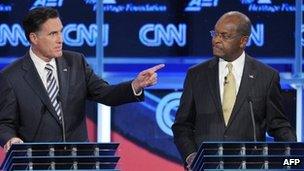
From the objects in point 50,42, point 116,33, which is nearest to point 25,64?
point 50,42

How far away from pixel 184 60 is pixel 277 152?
3610 millimetres

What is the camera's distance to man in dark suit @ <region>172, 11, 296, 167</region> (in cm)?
527

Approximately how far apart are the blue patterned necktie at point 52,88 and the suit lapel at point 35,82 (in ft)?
0.06

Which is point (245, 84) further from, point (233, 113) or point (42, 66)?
point (42, 66)

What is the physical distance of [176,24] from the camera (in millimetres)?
7992

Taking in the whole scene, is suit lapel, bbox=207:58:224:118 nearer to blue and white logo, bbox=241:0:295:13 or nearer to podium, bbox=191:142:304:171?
podium, bbox=191:142:304:171

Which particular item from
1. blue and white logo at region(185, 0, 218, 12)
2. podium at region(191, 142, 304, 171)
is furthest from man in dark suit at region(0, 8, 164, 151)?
blue and white logo at region(185, 0, 218, 12)

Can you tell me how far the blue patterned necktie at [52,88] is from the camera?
17.1 feet

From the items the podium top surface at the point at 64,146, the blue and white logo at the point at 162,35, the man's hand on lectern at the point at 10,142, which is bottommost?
the man's hand on lectern at the point at 10,142

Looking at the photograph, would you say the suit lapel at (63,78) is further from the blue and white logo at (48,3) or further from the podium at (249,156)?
the blue and white logo at (48,3)

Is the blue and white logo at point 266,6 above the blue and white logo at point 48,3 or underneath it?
underneath

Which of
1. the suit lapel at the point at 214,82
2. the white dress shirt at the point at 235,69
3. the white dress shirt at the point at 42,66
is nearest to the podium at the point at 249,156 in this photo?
the suit lapel at the point at 214,82

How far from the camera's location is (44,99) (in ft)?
17.0

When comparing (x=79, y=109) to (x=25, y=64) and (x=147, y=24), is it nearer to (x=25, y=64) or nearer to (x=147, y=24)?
(x=25, y=64)
